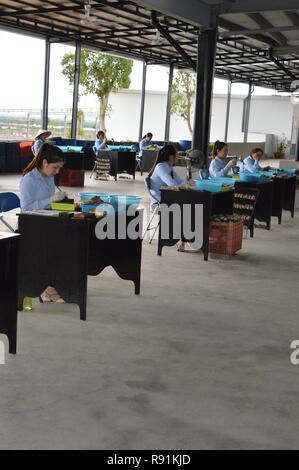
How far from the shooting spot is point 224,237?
7.13 metres

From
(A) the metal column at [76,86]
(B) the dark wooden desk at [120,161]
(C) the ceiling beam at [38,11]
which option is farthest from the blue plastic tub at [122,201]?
(A) the metal column at [76,86]

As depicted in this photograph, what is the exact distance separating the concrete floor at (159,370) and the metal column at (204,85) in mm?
6371

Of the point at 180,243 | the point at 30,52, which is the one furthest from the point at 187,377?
the point at 30,52

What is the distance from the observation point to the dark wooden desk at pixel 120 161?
15656 mm

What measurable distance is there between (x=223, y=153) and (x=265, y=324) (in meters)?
4.52

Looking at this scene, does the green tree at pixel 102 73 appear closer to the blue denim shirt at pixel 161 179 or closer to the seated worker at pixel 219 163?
the seated worker at pixel 219 163

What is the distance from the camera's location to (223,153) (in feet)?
29.4

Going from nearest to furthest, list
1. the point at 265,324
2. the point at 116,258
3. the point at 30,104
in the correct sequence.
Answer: the point at 265,324, the point at 116,258, the point at 30,104

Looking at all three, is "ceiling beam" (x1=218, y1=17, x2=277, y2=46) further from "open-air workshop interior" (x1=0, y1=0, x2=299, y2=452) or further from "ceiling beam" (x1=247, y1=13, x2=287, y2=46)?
"open-air workshop interior" (x1=0, y1=0, x2=299, y2=452)

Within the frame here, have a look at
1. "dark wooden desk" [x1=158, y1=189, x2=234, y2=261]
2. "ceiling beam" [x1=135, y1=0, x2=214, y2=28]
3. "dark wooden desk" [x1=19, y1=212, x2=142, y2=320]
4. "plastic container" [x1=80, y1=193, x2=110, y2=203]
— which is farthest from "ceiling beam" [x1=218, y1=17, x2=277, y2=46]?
"dark wooden desk" [x1=19, y1=212, x2=142, y2=320]

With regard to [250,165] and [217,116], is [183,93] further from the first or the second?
[250,165]

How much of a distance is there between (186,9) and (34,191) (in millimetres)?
7007

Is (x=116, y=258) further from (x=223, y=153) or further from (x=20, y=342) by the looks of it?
(x=223, y=153)

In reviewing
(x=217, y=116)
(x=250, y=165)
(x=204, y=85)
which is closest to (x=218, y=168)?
(x=250, y=165)
